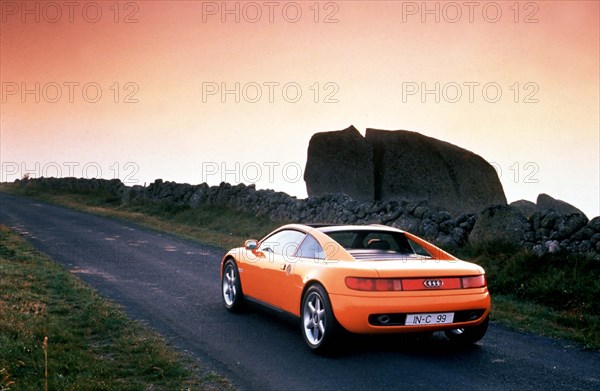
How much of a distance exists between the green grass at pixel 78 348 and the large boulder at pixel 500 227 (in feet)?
24.8

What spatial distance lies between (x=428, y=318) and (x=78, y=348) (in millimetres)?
3747

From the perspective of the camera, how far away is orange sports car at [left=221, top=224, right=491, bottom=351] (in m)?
6.41

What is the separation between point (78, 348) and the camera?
687 cm

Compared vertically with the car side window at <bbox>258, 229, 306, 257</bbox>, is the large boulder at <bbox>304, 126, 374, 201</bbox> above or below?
above

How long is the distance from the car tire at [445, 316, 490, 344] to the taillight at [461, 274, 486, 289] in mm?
455

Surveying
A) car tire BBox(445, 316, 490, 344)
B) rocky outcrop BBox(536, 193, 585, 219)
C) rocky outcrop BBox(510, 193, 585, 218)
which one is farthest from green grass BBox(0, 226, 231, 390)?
rocky outcrop BBox(536, 193, 585, 219)

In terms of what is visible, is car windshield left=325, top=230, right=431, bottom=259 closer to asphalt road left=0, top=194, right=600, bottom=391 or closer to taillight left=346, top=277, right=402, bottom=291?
taillight left=346, top=277, right=402, bottom=291

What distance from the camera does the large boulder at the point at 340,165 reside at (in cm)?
2378

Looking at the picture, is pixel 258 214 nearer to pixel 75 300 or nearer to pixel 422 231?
pixel 422 231

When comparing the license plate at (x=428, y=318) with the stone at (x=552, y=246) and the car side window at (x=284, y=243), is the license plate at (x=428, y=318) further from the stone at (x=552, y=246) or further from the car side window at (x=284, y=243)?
the stone at (x=552, y=246)

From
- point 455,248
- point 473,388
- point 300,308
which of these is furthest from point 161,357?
point 455,248

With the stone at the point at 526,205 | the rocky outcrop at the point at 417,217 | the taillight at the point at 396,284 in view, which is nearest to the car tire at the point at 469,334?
the taillight at the point at 396,284

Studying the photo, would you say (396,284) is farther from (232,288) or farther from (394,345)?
(232,288)

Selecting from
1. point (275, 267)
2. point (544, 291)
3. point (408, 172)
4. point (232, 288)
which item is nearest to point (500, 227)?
point (544, 291)
